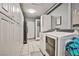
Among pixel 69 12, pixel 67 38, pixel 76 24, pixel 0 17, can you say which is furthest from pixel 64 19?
pixel 0 17

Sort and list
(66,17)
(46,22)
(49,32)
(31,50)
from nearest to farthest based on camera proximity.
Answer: (66,17), (49,32), (31,50), (46,22)

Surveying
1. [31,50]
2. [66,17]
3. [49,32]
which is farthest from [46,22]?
[66,17]

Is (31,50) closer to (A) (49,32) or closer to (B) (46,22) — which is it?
(A) (49,32)

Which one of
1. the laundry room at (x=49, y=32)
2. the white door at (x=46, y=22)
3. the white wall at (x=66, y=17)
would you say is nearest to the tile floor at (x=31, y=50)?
the laundry room at (x=49, y=32)

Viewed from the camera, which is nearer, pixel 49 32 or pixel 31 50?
pixel 49 32

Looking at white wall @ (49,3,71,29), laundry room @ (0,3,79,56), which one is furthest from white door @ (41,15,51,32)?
white wall @ (49,3,71,29)

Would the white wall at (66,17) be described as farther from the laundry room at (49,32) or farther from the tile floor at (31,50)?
the tile floor at (31,50)

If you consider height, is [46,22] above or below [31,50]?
above

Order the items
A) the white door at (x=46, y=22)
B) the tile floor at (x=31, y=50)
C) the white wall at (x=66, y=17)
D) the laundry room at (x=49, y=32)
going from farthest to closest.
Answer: the white door at (x=46, y=22) < the tile floor at (x=31, y=50) < the white wall at (x=66, y=17) < the laundry room at (x=49, y=32)

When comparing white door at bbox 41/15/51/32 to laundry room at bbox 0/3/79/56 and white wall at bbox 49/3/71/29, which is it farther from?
white wall at bbox 49/3/71/29

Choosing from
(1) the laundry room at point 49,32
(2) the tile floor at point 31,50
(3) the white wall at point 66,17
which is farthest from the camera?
(2) the tile floor at point 31,50

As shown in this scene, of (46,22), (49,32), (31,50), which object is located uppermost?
(46,22)

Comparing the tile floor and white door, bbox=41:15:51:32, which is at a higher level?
white door, bbox=41:15:51:32

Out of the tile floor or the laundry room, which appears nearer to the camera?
the laundry room
